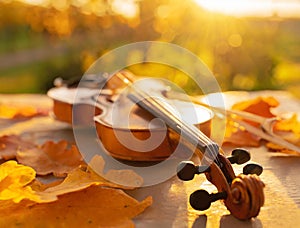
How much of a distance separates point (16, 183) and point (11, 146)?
0.34 meters

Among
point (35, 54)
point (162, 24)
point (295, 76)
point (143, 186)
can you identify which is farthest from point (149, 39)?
point (143, 186)

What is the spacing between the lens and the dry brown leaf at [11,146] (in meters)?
0.89

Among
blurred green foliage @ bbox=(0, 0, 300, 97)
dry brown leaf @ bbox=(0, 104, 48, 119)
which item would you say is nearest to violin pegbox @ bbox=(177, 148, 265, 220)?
dry brown leaf @ bbox=(0, 104, 48, 119)

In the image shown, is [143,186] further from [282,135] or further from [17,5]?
[17,5]

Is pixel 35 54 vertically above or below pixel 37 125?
below

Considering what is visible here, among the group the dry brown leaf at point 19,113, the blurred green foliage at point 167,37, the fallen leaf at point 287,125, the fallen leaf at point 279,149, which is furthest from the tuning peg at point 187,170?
the blurred green foliage at point 167,37

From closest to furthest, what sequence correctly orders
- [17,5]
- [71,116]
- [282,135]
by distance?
1. [282,135]
2. [71,116]
3. [17,5]

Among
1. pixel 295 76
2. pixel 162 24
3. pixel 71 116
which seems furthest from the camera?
pixel 295 76

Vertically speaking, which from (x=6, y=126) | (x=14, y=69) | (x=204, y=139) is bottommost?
(x=14, y=69)

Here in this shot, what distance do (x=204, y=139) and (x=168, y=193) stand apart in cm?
9

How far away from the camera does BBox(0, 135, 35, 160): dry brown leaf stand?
889 mm

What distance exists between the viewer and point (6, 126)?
1201mm

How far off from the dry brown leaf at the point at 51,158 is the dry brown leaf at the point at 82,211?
0.18 meters

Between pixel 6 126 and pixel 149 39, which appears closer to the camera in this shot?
pixel 6 126
